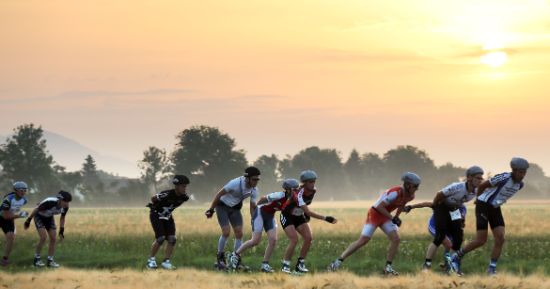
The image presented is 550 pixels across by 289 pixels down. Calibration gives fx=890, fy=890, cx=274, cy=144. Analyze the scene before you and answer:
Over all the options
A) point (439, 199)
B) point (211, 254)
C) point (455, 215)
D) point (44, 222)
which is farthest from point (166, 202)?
point (455, 215)

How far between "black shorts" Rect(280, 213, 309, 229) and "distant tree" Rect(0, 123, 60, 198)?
11980 centimetres

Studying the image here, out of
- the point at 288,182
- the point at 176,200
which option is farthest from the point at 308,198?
the point at 176,200

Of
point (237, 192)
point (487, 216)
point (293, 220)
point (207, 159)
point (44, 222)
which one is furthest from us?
point (207, 159)

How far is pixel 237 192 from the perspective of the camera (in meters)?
21.8

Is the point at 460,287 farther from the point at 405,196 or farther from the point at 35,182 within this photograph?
the point at 35,182

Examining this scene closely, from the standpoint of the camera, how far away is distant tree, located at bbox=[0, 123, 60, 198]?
451 ft

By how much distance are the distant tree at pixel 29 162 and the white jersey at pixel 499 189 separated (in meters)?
122

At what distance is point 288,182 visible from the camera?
64.9 feet

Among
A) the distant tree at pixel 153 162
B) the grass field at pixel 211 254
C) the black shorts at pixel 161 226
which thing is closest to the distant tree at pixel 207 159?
the distant tree at pixel 153 162

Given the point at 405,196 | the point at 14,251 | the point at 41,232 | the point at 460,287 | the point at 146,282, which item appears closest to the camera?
the point at 460,287

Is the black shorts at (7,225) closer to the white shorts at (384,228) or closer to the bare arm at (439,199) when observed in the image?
the white shorts at (384,228)

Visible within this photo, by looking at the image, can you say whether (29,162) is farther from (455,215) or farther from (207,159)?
(455,215)

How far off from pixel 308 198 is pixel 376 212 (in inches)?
62.1

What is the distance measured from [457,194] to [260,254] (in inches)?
352
